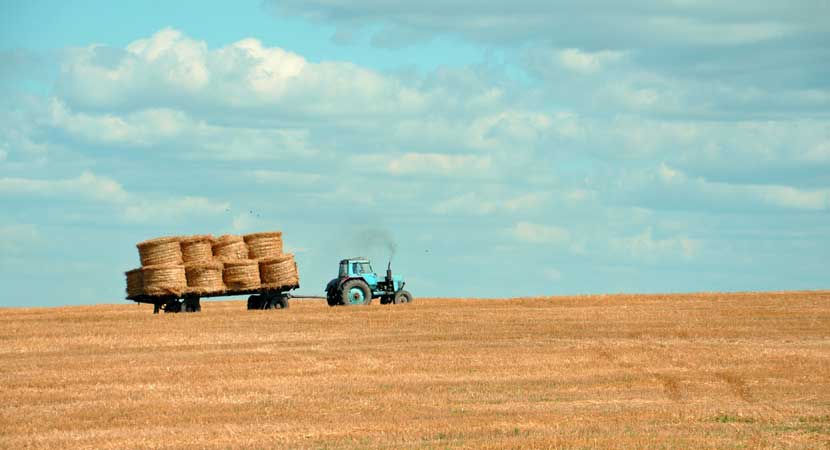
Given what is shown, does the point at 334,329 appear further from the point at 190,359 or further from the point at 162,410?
the point at 162,410

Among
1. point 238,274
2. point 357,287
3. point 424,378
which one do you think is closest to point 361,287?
point 357,287

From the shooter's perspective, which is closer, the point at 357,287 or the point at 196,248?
the point at 196,248

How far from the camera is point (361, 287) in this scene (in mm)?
41625

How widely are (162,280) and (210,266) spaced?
1536 mm

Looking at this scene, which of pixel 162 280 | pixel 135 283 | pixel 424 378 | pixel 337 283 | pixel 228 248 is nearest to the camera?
pixel 424 378

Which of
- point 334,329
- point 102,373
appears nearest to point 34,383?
point 102,373

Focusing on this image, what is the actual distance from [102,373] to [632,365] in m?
11.1

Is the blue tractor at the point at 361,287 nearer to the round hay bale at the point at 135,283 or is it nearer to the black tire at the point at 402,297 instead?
the black tire at the point at 402,297

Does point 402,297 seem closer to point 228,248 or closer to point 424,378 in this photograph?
point 228,248

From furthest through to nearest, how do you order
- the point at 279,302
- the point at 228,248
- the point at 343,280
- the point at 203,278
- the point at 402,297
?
the point at 402,297
the point at 343,280
the point at 279,302
the point at 228,248
the point at 203,278

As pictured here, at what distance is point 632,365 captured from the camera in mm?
26188

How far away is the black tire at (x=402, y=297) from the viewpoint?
42625 mm

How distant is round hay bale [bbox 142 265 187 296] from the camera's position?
1480 inches

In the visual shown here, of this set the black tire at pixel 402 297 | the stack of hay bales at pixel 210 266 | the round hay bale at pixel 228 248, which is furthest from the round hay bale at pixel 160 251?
the black tire at pixel 402 297
